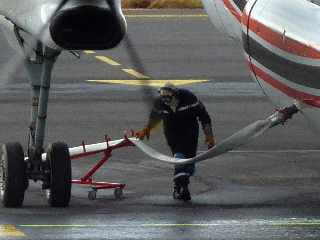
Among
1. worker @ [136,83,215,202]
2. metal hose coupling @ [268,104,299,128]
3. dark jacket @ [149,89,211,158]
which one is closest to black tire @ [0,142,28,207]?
worker @ [136,83,215,202]

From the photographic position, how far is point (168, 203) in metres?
22.9

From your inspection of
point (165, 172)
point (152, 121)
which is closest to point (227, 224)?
point (152, 121)

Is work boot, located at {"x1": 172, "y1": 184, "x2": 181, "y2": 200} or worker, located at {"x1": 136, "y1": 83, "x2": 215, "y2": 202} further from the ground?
worker, located at {"x1": 136, "y1": 83, "x2": 215, "y2": 202}

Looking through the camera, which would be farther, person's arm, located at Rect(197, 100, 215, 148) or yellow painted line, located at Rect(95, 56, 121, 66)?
yellow painted line, located at Rect(95, 56, 121, 66)

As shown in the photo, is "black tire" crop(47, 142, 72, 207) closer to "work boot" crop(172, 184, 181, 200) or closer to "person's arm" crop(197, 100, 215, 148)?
"work boot" crop(172, 184, 181, 200)

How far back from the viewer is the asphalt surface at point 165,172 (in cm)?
2072

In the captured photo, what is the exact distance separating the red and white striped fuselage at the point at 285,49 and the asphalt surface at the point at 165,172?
1.62 m

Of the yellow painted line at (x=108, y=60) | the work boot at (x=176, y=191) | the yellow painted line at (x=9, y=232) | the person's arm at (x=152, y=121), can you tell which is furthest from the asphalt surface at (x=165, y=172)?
the person's arm at (x=152, y=121)

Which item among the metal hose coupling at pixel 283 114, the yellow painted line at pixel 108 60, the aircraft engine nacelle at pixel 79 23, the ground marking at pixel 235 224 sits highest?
the aircraft engine nacelle at pixel 79 23

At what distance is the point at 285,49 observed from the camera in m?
19.8

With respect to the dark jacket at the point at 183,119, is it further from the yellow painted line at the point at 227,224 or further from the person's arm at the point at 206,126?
the yellow painted line at the point at 227,224

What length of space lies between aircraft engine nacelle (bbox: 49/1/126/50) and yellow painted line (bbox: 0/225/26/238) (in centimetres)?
392

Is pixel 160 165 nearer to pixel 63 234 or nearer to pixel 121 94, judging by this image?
pixel 63 234

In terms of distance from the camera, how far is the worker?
2288cm
